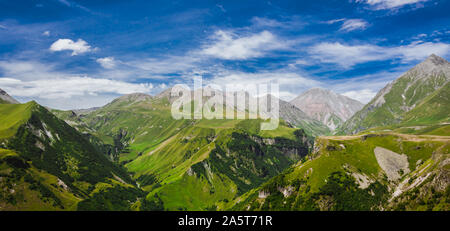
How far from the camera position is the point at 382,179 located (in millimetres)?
190125

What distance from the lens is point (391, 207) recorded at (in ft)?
522
